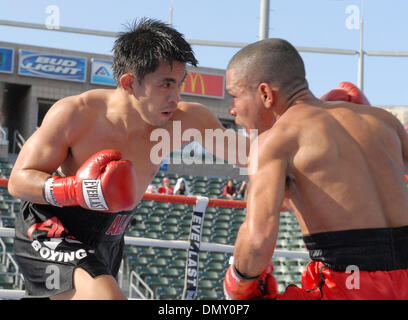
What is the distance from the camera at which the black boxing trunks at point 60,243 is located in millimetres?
2129

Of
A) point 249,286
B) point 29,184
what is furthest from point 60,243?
point 249,286

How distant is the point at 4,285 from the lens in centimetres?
679

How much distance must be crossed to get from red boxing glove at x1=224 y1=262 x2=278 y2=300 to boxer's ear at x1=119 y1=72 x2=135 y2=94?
1038mm

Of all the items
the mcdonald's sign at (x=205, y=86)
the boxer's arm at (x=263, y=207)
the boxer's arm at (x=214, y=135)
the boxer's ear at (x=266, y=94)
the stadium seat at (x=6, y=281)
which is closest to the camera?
the boxer's arm at (x=263, y=207)

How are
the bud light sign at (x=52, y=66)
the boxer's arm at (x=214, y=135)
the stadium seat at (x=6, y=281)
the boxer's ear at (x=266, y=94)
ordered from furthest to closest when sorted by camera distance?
1. the bud light sign at (x=52, y=66)
2. the stadium seat at (x=6, y=281)
3. the boxer's arm at (x=214, y=135)
4. the boxer's ear at (x=266, y=94)

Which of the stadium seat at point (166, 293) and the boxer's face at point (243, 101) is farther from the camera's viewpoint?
the stadium seat at point (166, 293)

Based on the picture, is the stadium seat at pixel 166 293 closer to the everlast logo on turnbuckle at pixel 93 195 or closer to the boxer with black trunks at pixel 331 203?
the everlast logo on turnbuckle at pixel 93 195

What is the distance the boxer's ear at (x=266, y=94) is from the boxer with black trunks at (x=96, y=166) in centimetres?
59

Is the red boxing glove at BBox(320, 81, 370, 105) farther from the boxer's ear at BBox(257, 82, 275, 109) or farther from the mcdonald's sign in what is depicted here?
the mcdonald's sign

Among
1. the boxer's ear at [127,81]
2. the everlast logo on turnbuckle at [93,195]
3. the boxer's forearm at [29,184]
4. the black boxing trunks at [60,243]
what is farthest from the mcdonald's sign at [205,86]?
the everlast logo on turnbuckle at [93,195]

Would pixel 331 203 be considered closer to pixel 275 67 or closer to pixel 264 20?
pixel 275 67

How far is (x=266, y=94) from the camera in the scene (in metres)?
1.76

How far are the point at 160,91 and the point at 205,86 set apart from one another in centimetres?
1609

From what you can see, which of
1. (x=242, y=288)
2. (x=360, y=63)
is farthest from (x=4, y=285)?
(x=360, y=63)
